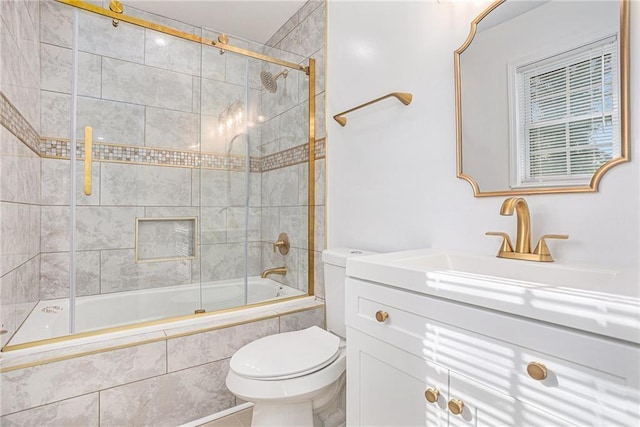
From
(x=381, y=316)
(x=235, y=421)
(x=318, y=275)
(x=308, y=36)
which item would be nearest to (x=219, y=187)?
(x=318, y=275)

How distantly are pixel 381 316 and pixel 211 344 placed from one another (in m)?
1.01

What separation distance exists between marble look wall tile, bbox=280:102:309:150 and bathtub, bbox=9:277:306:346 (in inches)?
38.7

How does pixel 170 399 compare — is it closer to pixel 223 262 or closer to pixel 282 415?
pixel 282 415

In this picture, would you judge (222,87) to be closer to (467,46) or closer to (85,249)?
(85,249)

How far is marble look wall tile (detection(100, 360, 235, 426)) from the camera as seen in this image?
1.38 meters

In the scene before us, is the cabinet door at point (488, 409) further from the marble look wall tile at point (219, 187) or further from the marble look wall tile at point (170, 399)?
the marble look wall tile at point (219, 187)

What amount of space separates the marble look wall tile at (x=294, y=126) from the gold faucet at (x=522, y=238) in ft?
4.76

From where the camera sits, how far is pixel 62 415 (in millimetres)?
1266

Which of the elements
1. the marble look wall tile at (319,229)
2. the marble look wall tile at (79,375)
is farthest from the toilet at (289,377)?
the marble look wall tile at (319,229)

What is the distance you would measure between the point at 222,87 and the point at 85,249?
4.25 feet

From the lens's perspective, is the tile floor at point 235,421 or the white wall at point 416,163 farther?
the tile floor at point 235,421

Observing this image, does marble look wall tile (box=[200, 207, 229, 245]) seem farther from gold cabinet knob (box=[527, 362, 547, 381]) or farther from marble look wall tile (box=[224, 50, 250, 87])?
gold cabinet knob (box=[527, 362, 547, 381])

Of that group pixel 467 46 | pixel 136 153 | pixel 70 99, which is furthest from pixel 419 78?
pixel 70 99

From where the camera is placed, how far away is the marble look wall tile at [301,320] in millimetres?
1853
